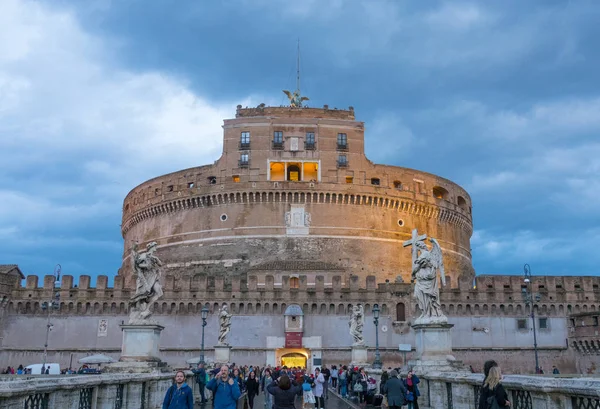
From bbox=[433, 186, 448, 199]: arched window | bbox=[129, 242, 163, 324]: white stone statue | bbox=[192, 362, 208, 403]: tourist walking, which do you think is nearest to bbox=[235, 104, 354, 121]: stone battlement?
bbox=[433, 186, 448, 199]: arched window

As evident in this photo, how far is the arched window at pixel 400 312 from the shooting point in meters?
42.7

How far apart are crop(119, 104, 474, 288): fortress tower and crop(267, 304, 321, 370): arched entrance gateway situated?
7561 mm

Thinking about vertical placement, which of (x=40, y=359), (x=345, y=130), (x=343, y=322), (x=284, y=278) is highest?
(x=345, y=130)

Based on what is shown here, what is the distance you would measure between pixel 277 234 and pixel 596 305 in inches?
969

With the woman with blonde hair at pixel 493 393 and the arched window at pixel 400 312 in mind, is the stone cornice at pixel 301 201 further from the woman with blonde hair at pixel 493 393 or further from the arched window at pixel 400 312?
the woman with blonde hair at pixel 493 393

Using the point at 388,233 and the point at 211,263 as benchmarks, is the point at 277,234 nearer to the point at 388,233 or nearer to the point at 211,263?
the point at 211,263

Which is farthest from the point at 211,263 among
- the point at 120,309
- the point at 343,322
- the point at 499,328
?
the point at 499,328

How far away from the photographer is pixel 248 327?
1654 inches

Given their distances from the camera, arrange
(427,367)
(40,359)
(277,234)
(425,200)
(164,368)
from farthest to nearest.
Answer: (425,200) < (277,234) < (40,359) < (164,368) < (427,367)

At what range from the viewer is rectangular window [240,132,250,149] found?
53.6 meters

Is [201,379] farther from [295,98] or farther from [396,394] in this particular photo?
[295,98]

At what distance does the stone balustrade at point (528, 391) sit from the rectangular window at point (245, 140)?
43.0 m

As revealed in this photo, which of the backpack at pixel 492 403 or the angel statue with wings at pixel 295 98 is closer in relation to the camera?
the backpack at pixel 492 403

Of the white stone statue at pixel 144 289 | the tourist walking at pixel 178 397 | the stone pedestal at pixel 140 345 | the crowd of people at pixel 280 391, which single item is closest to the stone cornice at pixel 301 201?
the crowd of people at pixel 280 391
